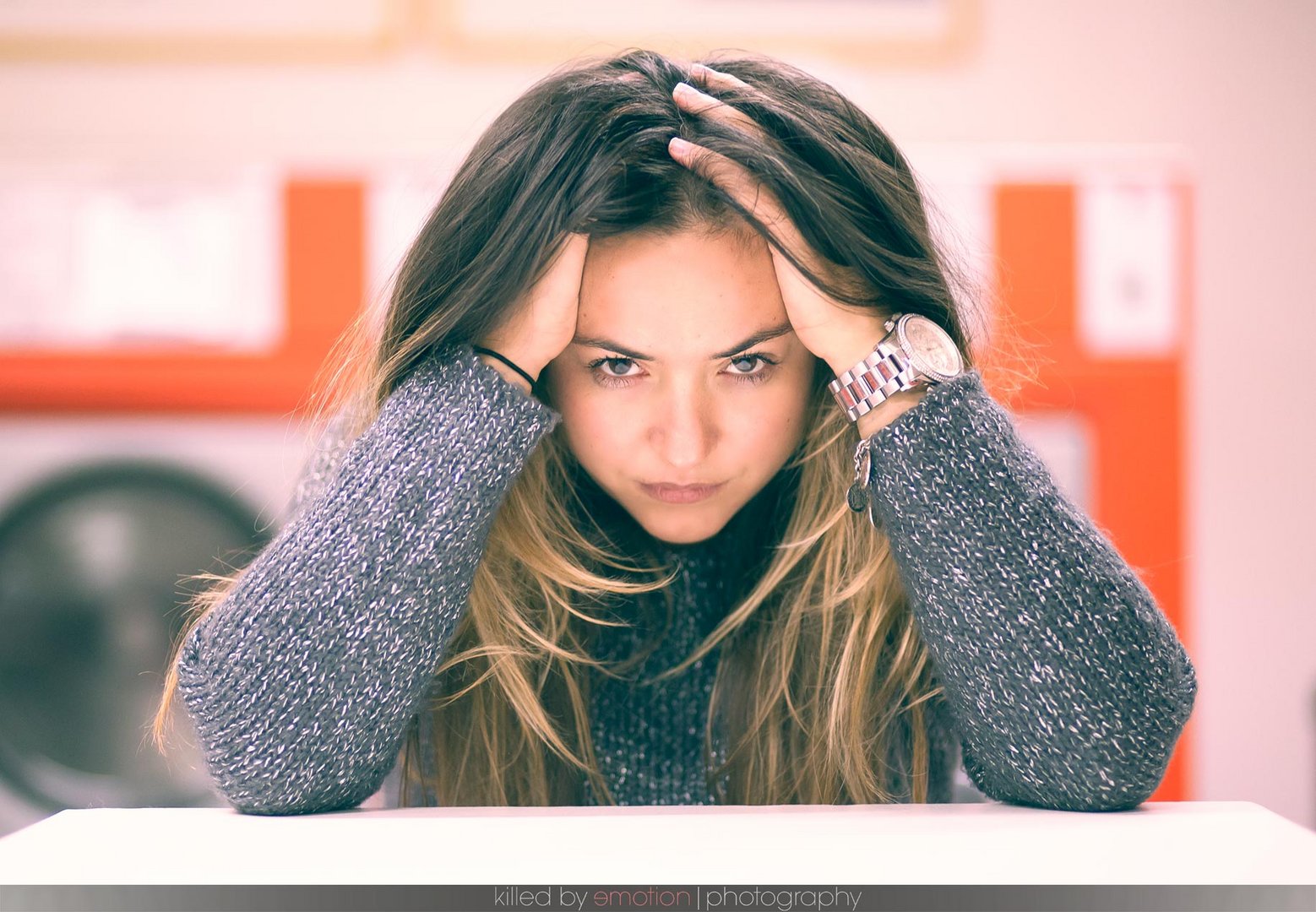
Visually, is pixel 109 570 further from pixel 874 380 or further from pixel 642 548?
pixel 874 380

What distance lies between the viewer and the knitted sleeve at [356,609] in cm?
66

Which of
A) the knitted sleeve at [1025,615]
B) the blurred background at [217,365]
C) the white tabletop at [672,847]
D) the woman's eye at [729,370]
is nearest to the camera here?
the white tabletop at [672,847]

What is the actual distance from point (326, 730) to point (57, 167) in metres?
1.14

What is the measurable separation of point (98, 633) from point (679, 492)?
1084 millimetres

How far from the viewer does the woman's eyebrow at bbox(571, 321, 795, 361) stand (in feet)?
2.43

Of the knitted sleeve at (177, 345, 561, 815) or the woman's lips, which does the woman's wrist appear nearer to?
the woman's lips

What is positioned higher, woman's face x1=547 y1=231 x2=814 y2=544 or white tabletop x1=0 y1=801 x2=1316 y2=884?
woman's face x1=547 y1=231 x2=814 y2=544

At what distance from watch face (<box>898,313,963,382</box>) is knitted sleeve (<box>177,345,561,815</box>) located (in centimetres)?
26

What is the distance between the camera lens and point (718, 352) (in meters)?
0.74

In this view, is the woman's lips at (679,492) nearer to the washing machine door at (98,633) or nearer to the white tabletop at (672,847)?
the white tabletop at (672,847)

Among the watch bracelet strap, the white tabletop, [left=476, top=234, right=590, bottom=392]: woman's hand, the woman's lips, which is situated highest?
[left=476, top=234, right=590, bottom=392]: woman's hand

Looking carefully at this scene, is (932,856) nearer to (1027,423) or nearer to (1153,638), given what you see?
(1153,638)

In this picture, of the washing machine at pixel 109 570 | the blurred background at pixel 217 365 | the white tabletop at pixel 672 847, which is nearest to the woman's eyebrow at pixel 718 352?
the white tabletop at pixel 672 847

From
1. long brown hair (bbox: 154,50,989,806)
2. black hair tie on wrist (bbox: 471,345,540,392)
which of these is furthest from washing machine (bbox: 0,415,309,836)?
black hair tie on wrist (bbox: 471,345,540,392)
